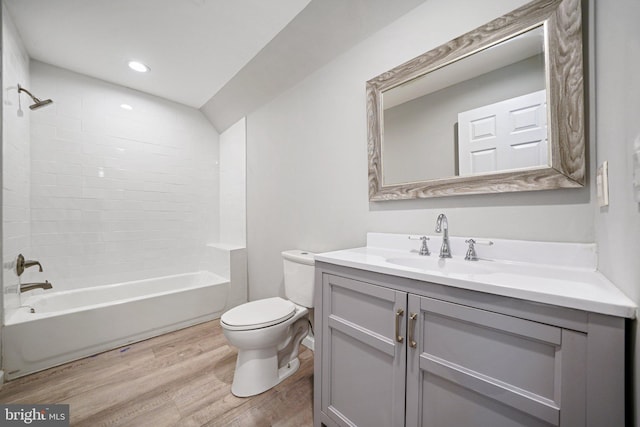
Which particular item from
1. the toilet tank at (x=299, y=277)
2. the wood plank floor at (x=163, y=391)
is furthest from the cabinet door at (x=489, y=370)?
the toilet tank at (x=299, y=277)

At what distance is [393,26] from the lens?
1.41 metres

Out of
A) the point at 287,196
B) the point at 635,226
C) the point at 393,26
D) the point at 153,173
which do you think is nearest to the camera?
the point at 635,226

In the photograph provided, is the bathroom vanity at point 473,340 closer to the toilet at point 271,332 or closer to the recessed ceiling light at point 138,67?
the toilet at point 271,332

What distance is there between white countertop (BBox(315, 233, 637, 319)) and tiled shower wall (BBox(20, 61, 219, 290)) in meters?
2.35

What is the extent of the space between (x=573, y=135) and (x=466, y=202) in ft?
1.41

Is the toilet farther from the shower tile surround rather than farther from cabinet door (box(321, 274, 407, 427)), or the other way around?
the shower tile surround

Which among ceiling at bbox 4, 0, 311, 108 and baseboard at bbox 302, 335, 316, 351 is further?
baseboard at bbox 302, 335, 316, 351

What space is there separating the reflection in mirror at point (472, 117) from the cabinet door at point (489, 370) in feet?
2.32

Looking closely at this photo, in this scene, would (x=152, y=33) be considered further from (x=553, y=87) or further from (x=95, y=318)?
(x=553, y=87)

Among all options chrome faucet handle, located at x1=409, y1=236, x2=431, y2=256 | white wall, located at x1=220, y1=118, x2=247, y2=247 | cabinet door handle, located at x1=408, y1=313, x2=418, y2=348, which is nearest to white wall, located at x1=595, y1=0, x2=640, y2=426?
cabinet door handle, located at x1=408, y1=313, x2=418, y2=348

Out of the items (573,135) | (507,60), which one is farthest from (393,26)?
(573,135)

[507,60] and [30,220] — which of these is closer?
[507,60]

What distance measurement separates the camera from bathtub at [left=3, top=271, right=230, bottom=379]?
5.35 feet

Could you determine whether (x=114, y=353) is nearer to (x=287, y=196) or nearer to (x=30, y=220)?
(x=30, y=220)
